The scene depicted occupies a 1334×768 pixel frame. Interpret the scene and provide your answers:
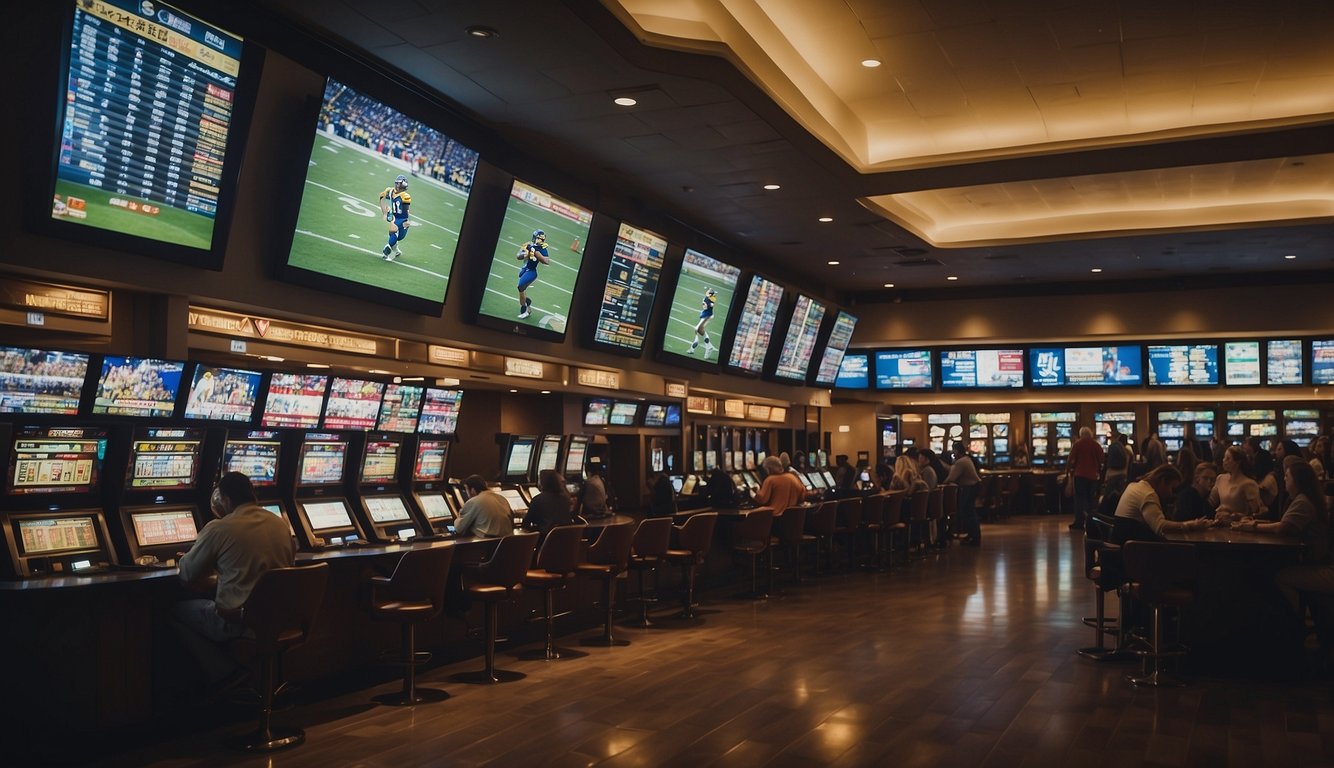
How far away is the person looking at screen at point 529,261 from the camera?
8.06 metres

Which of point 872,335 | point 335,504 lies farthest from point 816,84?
point 872,335

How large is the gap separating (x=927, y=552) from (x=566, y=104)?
27.6 ft

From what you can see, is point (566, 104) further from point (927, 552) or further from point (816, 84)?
point (927, 552)

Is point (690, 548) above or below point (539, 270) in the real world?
below

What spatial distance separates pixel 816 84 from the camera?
303 inches

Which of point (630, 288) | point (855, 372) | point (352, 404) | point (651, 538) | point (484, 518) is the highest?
point (855, 372)

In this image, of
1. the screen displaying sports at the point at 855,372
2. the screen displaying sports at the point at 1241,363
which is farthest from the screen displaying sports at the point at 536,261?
the screen displaying sports at the point at 1241,363

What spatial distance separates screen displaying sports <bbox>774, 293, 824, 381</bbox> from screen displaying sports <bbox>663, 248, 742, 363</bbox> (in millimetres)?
→ 2068

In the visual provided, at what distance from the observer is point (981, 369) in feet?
56.3

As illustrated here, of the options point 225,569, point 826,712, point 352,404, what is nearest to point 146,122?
point 225,569

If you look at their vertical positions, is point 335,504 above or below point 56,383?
below

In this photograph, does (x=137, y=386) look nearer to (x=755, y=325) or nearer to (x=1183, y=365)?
(x=755, y=325)

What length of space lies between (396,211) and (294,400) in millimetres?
1326

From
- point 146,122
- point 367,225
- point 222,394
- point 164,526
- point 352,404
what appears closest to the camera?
point 146,122
